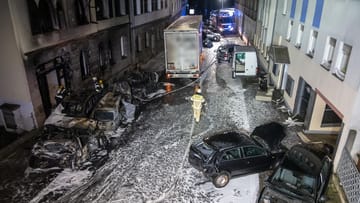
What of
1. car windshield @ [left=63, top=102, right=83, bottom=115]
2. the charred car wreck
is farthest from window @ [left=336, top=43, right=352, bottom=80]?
car windshield @ [left=63, top=102, right=83, bottom=115]

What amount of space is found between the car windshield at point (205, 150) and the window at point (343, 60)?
5.44 metres

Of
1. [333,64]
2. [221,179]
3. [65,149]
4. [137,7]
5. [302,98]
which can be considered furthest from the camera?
[137,7]

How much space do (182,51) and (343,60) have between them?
11.2 m

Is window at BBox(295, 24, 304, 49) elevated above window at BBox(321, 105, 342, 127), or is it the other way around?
window at BBox(295, 24, 304, 49)

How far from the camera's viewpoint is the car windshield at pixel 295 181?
7.52 metres

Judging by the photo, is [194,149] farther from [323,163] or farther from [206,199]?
[323,163]

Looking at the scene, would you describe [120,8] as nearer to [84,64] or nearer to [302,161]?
[84,64]

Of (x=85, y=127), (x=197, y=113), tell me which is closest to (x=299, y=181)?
(x=197, y=113)

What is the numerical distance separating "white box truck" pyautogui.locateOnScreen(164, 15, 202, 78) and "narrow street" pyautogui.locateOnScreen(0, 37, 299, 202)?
3233 millimetres

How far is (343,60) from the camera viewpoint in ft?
31.9

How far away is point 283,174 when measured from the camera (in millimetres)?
7988

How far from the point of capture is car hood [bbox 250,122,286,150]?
10180 millimetres

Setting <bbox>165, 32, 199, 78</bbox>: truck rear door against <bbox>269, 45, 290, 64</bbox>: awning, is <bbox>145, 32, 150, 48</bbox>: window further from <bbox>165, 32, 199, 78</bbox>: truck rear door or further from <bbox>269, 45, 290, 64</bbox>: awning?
<bbox>269, 45, 290, 64</bbox>: awning

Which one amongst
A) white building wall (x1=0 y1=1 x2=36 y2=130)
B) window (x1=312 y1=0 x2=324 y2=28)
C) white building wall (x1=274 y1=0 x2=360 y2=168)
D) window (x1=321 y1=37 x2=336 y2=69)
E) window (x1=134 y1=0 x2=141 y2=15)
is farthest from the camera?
window (x1=134 y1=0 x2=141 y2=15)
